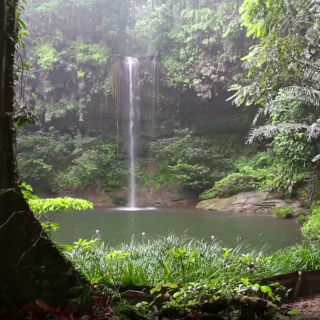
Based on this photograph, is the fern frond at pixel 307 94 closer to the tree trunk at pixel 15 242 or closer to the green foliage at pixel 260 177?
the green foliage at pixel 260 177

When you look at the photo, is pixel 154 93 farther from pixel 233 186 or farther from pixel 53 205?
pixel 53 205

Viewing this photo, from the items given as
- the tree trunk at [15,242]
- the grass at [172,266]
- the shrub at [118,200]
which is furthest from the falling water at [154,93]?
the tree trunk at [15,242]

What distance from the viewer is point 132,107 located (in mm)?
17359

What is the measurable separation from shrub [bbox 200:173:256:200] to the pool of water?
6.75ft

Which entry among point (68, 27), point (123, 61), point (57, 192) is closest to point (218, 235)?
point (57, 192)

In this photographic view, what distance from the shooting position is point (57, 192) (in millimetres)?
15789

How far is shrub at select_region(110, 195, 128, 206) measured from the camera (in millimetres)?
15306

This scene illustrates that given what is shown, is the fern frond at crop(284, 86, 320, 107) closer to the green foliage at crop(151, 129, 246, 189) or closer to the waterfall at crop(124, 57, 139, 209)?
the green foliage at crop(151, 129, 246, 189)

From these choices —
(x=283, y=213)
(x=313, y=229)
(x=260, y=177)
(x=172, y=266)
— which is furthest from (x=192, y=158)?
(x=172, y=266)

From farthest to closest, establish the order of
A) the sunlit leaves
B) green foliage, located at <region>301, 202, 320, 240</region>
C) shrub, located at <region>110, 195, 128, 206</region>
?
shrub, located at <region>110, 195, 128, 206</region> < green foliage, located at <region>301, 202, 320, 240</region> < the sunlit leaves

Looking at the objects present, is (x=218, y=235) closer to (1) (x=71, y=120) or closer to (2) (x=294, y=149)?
(2) (x=294, y=149)

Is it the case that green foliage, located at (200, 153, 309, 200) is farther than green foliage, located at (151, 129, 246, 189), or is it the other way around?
green foliage, located at (151, 129, 246, 189)

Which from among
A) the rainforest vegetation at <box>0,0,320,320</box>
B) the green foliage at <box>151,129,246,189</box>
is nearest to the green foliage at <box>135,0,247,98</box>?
the rainforest vegetation at <box>0,0,320,320</box>

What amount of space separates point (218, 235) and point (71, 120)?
1177 cm
